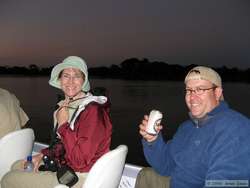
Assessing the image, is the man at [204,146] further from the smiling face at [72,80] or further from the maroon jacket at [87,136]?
the smiling face at [72,80]

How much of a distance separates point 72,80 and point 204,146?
1536 millimetres

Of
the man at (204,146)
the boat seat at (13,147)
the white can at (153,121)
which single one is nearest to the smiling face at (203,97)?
the man at (204,146)

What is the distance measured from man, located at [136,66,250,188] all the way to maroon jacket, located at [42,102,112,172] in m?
0.35

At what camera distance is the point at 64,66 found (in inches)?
129

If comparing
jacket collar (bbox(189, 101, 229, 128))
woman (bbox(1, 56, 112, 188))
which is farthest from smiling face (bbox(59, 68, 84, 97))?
jacket collar (bbox(189, 101, 229, 128))

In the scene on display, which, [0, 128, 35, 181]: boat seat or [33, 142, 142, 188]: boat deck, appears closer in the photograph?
[0, 128, 35, 181]: boat seat

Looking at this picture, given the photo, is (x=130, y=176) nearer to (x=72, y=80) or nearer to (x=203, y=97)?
(x=72, y=80)

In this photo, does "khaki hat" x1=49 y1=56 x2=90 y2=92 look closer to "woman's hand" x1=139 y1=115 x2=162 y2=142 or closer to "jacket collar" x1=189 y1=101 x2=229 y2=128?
"woman's hand" x1=139 y1=115 x2=162 y2=142

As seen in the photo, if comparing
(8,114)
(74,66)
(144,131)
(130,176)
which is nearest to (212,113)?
(144,131)

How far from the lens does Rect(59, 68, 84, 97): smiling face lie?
130 inches

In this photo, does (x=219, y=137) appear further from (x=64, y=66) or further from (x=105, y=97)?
(x=64, y=66)

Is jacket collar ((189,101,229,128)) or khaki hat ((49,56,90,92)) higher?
khaki hat ((49,56,90,92))

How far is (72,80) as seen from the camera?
3301mm

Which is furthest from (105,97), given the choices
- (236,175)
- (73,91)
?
→ (236,175)
